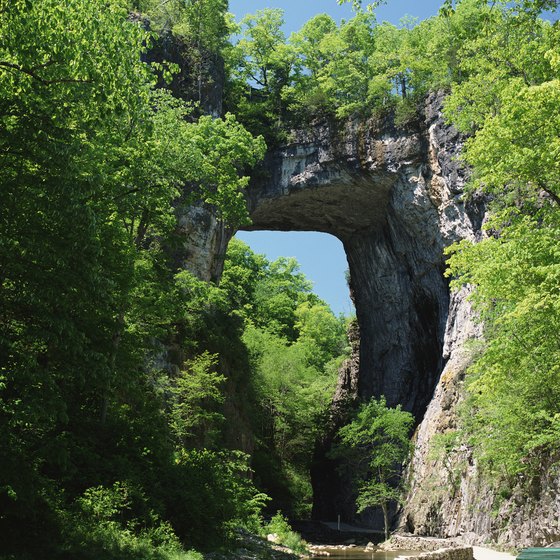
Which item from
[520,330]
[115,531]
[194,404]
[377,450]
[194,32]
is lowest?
[115,531]

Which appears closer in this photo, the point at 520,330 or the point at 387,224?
the point at 520,330

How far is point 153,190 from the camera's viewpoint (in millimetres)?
13117

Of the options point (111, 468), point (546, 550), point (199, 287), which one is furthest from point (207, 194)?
point (546, 550)

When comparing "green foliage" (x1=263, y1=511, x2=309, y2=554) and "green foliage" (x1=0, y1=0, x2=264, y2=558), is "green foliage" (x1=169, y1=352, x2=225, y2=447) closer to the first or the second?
"green foliage" (x1=263, y1=511, x2=309, y2=554)

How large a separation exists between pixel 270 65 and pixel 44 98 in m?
28.6

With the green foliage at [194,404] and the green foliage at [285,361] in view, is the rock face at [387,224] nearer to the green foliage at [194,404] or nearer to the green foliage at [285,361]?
the green foliage at [285,361]

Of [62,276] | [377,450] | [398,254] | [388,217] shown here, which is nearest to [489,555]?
[62,276]

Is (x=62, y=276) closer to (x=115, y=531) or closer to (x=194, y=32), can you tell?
(x=115, y=531)

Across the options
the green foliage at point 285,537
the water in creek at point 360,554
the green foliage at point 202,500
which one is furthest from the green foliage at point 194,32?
the water in creek at point 360,554

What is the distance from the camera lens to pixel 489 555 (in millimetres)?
14438

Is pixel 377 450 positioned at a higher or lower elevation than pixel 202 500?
higher

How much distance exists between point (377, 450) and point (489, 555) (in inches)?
570

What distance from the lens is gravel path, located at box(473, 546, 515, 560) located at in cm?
1359

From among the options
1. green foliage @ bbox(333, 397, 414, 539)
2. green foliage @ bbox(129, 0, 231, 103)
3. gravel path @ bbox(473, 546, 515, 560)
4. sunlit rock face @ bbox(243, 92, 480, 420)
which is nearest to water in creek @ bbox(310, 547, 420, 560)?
gravel path @ bbox(473, 546, 515, 560)
